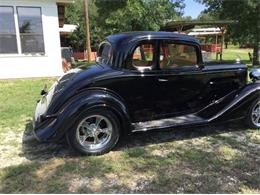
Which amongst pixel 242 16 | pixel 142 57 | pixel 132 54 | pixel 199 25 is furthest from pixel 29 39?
pixel 242 16

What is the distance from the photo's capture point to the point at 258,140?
16.2 ft

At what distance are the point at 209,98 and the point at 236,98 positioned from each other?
45 cm

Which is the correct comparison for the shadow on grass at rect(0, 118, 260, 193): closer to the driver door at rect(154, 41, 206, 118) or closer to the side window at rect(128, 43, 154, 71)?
the driver door at rect(154, 41, 206, 118)

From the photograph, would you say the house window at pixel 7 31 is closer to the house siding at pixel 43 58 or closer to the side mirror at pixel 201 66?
the house siding at pixel 43 58

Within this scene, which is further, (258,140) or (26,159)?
(258,140)

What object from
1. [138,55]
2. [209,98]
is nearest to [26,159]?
[138,55]

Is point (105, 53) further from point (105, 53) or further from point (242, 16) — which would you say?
point (242, 16)

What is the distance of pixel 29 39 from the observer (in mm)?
11500

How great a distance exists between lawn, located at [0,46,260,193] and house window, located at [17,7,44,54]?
6662mm

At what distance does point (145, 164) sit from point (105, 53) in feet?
6.74

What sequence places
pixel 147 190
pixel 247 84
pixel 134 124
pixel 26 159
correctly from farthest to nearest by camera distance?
pixel 247 84, pixel 134 124, pixel 26 159, pixel 147 190

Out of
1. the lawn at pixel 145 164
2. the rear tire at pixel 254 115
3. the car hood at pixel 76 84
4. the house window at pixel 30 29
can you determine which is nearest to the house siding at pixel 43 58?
the house window at pixel 30 29

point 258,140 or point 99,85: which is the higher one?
point 99,85

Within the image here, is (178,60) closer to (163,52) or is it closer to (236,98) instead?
(163,52)
